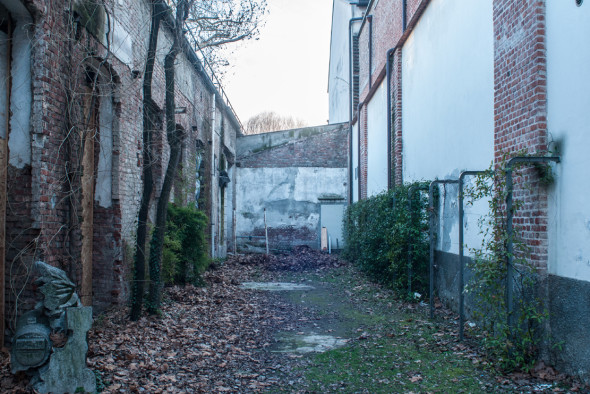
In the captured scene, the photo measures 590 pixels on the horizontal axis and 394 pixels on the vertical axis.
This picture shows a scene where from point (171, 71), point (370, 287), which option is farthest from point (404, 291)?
point (171, 71)

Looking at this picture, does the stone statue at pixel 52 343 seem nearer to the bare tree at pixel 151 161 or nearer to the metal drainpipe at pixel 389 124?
the bare tree at pixel 151 161

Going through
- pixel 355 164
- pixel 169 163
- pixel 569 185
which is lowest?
pixel 569 185

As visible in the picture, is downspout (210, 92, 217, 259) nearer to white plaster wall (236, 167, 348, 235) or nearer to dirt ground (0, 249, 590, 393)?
dirt ground (0, 249, 590, 393)

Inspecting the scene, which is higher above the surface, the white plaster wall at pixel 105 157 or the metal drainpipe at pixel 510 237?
the white plaster wall at pixel 105 157

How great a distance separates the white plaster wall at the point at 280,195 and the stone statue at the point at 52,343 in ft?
55.2

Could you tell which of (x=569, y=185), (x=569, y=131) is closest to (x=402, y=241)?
(x=569, y=185)

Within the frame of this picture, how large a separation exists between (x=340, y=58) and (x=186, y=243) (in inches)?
663

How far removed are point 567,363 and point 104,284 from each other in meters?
6.21

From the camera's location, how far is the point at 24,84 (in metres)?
5.23

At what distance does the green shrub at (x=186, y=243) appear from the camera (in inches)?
363

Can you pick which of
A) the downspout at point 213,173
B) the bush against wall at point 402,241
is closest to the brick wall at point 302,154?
the downspout at point 213,173

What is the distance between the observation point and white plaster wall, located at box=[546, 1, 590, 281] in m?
4.30

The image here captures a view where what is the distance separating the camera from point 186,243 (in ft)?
31.9

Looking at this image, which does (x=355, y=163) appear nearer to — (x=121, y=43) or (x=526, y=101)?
(x=121, y=43)
